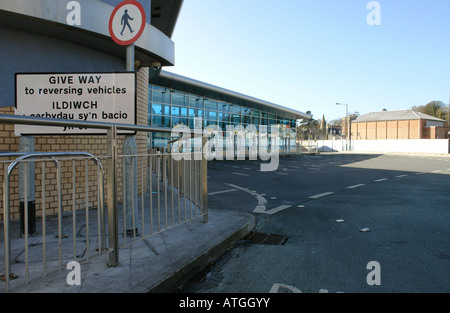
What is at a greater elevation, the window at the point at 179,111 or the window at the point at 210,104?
the window at the point at 210,104

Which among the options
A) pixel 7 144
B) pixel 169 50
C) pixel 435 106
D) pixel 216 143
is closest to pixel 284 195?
pixel 169 50

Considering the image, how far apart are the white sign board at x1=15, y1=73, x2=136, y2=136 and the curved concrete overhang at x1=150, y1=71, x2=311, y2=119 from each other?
50.5 feet

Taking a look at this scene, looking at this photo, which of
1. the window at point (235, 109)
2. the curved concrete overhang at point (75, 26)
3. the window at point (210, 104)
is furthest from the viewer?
the window at point (235, 109)

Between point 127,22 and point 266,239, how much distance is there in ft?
12.0

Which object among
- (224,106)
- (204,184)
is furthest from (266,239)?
(224,106)

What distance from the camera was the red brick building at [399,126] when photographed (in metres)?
74.9

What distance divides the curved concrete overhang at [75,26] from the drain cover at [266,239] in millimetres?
4299

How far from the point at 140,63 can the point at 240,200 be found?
4.25 meters

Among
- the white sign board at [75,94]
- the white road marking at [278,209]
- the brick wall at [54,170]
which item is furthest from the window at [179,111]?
the white sign board at [75,94]

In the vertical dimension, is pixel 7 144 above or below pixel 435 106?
below

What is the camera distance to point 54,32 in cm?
552

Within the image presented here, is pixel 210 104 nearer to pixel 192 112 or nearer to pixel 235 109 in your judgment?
pixel 192 112

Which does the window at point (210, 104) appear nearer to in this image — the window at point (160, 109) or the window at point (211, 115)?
the window at point (211, 115)
